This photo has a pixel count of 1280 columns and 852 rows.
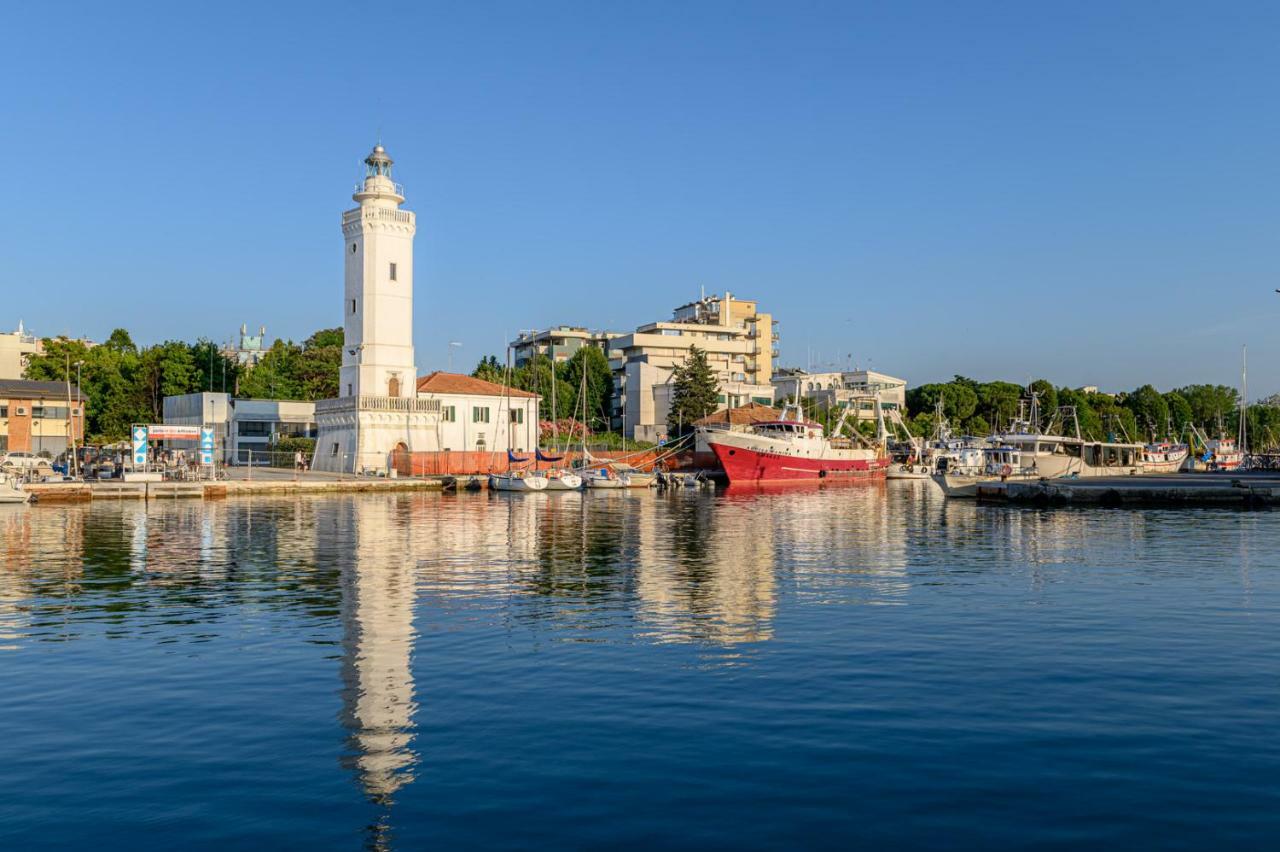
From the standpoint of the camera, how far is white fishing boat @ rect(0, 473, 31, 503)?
189 feet

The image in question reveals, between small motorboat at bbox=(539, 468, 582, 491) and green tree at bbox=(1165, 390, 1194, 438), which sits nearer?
small motorboat at bbox=(539, 468, 582, 491)

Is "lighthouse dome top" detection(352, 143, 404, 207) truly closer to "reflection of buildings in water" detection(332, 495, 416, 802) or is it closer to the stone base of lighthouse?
the stone base of lighthouse

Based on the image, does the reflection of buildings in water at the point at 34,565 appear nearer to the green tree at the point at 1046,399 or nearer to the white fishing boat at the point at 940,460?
the white fishing boat at the point at 940,460

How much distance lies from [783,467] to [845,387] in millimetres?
62124

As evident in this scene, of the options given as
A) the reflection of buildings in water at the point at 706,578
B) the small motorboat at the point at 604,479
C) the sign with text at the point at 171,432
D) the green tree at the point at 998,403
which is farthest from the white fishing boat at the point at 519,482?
the green tree at the point at 998,403

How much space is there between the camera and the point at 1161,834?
10133 mm

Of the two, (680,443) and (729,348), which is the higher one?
(729,348)

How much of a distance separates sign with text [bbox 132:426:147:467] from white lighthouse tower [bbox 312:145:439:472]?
15.3 meters

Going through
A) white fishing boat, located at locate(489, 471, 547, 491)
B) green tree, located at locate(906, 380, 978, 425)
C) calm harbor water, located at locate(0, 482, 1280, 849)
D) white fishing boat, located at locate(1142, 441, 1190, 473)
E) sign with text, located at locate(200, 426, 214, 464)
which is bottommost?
calm harbor water, located at locate(0, 482, 1280, 849)

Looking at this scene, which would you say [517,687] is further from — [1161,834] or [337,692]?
[1161,834]

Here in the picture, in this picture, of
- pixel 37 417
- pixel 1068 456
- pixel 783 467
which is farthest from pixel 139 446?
pixel 1068 456

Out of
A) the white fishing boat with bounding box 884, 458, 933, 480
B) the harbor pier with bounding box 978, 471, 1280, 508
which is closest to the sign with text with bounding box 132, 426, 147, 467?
the harbor pier with bounding box 978, 471, 1280, 508

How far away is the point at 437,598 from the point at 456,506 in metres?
35.8

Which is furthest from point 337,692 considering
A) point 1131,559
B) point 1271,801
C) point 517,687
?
point 1131,559
